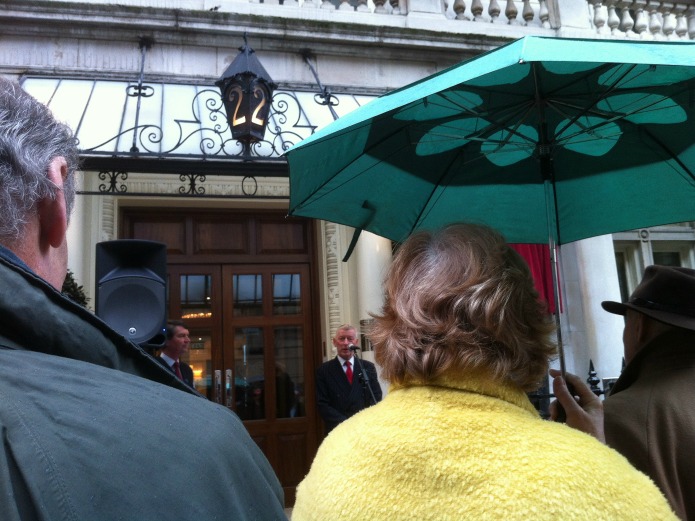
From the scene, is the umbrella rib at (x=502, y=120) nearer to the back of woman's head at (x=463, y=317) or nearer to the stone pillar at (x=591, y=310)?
the back of woman's head at (x=463, y=317)

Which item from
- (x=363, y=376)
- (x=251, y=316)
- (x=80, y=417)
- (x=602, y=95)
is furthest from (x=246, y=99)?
(x=80, y=417)

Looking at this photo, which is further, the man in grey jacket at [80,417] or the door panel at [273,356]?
the door panel at [273,356]

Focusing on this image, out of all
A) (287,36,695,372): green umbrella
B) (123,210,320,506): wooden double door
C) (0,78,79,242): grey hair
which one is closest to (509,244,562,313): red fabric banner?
(123,210,320,506): wooden double door

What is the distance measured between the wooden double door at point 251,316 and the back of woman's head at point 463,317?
6.13 meters

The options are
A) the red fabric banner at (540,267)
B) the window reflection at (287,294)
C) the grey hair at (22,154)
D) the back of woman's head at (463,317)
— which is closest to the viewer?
the grey hair at (22,154)

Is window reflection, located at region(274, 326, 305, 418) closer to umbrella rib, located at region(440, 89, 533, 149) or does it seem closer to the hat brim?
umbrella rib, located at region(440, 89, 533, 149)

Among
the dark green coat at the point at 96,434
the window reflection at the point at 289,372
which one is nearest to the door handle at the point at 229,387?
the window reflection at the point at 289,372

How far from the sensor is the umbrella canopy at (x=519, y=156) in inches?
89.6

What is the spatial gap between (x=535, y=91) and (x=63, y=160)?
72.2 inches

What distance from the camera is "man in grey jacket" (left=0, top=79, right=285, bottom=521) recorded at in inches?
27.0

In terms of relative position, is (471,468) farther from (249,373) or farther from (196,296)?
(196,296)

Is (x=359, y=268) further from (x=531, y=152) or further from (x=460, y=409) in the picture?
(x=460, y=409)

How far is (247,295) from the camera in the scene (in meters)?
7.47

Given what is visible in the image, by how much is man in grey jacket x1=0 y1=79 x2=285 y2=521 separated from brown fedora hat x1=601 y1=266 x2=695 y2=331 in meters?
1.55
